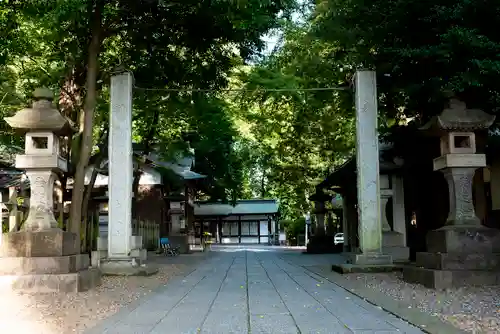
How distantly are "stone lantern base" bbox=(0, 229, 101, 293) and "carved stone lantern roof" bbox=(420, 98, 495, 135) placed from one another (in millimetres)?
7343

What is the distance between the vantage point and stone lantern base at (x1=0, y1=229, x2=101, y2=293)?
29.9 ft

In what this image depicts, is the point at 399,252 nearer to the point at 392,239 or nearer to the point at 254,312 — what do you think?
the point at 392,239

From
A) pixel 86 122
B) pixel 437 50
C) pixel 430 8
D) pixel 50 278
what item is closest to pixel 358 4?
pixel 430 8

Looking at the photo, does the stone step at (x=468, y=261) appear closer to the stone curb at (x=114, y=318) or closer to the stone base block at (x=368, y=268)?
the stone base block at (x=368, y=268)

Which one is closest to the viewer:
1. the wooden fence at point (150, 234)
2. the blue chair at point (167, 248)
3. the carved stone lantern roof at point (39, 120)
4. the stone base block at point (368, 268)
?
the carved stone lantern roof at point (39, 120)

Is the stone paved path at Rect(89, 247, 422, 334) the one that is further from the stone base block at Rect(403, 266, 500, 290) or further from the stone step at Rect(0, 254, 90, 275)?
the stone step at Rect(0, 254, 90, 275)

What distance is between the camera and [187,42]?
46.8ft

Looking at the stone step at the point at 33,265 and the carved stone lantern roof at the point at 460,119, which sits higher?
the carved stone lantern roof at the point at 460,119

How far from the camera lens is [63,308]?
7699mm

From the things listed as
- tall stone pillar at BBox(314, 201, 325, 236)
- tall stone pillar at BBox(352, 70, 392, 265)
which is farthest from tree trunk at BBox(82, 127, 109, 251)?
tall stone pillar at BBox(314, 201, 325, 236)

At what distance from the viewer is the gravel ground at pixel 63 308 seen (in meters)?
6.30

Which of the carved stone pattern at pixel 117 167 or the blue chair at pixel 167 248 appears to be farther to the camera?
the blue chair at pixel 167 248

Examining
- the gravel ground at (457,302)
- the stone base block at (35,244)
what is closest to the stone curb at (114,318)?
the stone base block at (35,244)

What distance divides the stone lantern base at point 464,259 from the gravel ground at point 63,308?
5324mm
